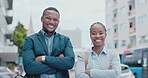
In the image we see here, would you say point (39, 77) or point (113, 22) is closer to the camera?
point (39, 77)

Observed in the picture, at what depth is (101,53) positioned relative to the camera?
3.60 m

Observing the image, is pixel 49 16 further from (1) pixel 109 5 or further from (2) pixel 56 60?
(1) pixel 109 5

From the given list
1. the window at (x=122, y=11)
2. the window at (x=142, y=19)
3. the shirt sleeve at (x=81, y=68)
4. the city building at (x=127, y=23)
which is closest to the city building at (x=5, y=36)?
the city building at (x=127, y=23)

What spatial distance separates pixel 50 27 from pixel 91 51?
1.91 ft

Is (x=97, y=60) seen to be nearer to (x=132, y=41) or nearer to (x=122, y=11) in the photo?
(x=132, y=41)

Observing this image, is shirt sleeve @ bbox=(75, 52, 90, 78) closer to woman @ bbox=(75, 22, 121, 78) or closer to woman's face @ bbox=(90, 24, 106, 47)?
woman @ bbox=(75, 22, 121, 78)

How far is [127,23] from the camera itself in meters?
41.7

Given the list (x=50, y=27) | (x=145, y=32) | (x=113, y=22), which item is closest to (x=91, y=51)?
(x=50, y=27)

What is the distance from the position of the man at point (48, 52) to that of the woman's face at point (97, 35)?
296 mm

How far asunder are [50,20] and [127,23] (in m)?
39.1

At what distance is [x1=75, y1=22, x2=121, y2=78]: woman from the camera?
3.52m

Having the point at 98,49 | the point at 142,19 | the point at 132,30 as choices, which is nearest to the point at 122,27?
the point at 132,30

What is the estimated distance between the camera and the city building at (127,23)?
3697cm

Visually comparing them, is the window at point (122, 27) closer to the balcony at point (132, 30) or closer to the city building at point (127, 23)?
the city building at point (127, 23)
